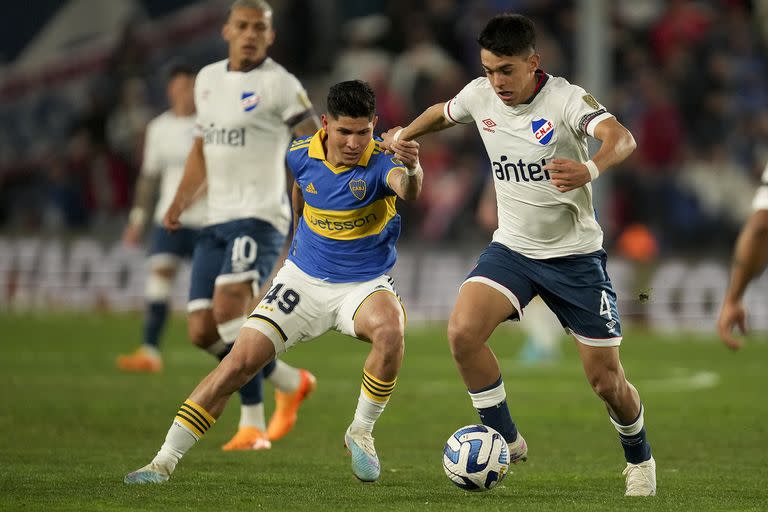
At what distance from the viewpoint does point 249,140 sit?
31.2ft

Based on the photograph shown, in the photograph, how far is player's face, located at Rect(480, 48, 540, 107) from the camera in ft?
23.2

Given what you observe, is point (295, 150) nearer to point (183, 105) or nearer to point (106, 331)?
point (183, 105)

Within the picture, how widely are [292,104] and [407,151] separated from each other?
7.29 ft

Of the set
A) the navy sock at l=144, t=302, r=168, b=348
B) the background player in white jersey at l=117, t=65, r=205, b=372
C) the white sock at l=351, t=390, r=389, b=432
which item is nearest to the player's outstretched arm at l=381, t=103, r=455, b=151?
the white sock at l=351, t=390, r=389, b=432

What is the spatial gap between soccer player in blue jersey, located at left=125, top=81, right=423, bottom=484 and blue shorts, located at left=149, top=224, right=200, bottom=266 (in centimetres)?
538

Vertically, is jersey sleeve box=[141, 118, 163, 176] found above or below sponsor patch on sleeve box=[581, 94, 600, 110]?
below

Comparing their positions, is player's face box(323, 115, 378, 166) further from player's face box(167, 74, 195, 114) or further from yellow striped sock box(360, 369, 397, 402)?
player's face box(167, 74, 195, 114)

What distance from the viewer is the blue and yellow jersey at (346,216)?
778cm

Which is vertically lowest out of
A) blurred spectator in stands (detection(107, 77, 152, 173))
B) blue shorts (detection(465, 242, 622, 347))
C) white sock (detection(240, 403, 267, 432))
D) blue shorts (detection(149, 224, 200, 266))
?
blurred spectator in stands (detection(107, 77, 152, 173))

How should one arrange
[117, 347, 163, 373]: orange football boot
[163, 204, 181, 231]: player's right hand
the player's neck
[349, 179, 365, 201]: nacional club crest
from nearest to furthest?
[349, 179, 365, 201]: nacional club crest → [163, 204, 181, 231]: player's right hand → the player's neck → [117, 347, 163, 373]: orange football boot

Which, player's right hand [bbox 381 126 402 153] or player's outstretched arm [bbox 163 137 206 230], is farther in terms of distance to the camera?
player's outstretched arm [bbox 163 137 206 230]

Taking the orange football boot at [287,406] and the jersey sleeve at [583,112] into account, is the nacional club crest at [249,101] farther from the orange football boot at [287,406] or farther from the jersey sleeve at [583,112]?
the jersey sleeve at [583,112]

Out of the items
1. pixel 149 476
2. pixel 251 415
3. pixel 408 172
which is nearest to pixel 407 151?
pixel 408 172

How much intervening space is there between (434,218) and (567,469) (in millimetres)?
13884
